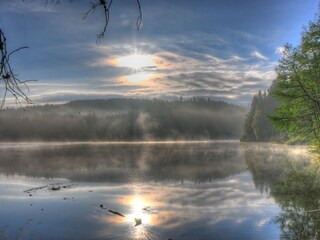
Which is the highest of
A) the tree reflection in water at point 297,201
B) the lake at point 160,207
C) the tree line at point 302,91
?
the tree line at point 302,91

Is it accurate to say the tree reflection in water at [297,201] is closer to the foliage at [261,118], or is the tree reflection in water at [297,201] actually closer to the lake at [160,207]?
the lake at [160,207]

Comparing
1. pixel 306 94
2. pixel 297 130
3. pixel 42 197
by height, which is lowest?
pixel 42 197

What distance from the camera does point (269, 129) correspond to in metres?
118

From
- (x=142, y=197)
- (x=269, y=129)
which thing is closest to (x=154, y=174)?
(x=142, y=197)

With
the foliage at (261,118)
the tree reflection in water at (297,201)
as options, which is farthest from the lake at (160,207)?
the foliage at (261,118)

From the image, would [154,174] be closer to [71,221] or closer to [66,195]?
[66,195]

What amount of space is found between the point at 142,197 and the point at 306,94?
46.5 feet

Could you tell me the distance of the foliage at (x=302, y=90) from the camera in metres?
27.4

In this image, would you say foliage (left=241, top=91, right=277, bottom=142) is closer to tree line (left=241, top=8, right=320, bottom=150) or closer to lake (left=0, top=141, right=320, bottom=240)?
lake (left=0, top=141, right=320, bottom=240)

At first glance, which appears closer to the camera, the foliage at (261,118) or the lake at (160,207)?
the lake at (160,207)

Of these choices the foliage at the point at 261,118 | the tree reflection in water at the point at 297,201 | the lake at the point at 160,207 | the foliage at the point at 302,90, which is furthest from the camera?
the foliage at the point at 261,118

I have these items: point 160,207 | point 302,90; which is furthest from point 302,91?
point 160,207

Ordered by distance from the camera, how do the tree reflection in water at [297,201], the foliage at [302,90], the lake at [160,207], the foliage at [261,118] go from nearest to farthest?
1. the tree reflection in water at [297,201]
2. the lake at [160,207]
3. the foliage at [302,90]
4. the foliage at [261,118]

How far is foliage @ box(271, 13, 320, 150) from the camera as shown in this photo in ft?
89.9
